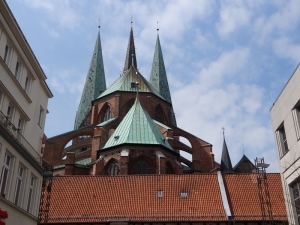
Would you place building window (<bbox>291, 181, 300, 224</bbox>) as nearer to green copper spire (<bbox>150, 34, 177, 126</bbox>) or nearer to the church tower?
the church tower

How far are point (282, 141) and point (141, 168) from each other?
14459mm

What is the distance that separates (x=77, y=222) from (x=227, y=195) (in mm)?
8559

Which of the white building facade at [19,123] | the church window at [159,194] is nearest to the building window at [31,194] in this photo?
the white building facade at [19,123]

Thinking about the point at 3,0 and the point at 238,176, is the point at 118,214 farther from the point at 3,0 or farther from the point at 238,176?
the point at 3,0

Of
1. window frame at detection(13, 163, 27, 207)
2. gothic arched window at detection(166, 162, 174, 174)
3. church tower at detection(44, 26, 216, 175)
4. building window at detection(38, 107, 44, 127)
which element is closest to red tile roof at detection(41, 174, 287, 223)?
church tower at detection(44, 26, 216, 175)

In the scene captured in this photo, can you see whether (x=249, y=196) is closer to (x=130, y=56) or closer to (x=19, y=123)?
(x=19, y=123)

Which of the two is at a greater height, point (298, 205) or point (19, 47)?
point (19, 47)

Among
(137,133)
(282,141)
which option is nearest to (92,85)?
(137,133)

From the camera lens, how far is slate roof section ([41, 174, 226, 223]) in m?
21.9

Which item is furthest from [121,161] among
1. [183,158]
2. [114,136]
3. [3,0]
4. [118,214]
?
[3,0]

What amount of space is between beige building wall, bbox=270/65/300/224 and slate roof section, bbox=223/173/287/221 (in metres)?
5.69

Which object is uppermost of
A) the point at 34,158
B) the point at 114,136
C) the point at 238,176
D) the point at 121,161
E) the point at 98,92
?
the point at 98,92

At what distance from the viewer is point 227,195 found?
918 inches

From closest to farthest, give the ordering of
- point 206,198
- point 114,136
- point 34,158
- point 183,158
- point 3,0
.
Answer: point 3,0 < point 34,158 < point 206,198 < point 114,136 < point 183,158
